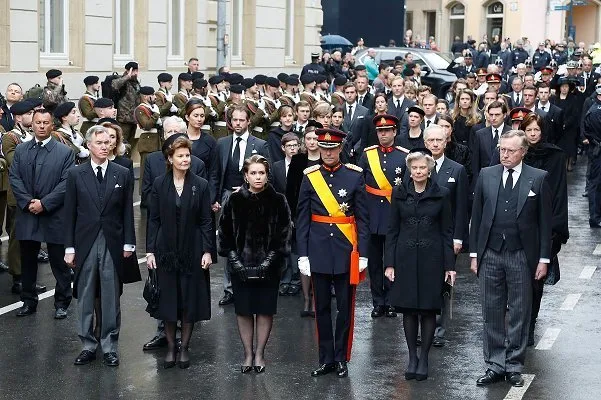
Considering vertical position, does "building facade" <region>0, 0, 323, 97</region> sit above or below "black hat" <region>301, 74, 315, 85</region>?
above

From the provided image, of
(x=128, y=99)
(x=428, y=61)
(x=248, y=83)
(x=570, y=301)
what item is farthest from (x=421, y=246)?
(x=428, y=61)

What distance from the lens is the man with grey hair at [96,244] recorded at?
10.4m

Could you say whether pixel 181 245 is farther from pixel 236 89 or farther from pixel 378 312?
pixel 236 89

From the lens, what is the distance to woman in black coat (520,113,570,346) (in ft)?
35.4

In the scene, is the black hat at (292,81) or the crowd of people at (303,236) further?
the black hat at (292,81)

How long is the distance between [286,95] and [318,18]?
1425 centimetres

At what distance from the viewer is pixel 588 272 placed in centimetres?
1466

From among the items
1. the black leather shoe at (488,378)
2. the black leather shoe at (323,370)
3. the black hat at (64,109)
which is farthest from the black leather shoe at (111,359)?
the black hat at (64,109)

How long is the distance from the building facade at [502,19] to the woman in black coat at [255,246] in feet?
165

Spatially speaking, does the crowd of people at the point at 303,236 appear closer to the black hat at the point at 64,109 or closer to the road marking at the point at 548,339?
the road marking at the point at 548,339

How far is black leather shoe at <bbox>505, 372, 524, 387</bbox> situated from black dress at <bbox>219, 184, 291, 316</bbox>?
6.24 ft

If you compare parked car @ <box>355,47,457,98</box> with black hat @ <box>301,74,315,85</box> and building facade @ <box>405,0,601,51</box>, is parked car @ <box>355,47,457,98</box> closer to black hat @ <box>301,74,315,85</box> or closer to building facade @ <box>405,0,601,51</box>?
Result: black hat @ <box>301,74,315,85</box>

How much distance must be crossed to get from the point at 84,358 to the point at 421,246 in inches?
112

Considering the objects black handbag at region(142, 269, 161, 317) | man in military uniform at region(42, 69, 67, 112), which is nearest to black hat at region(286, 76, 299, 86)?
man in military uniform at region(42, 69, 67, 112)
